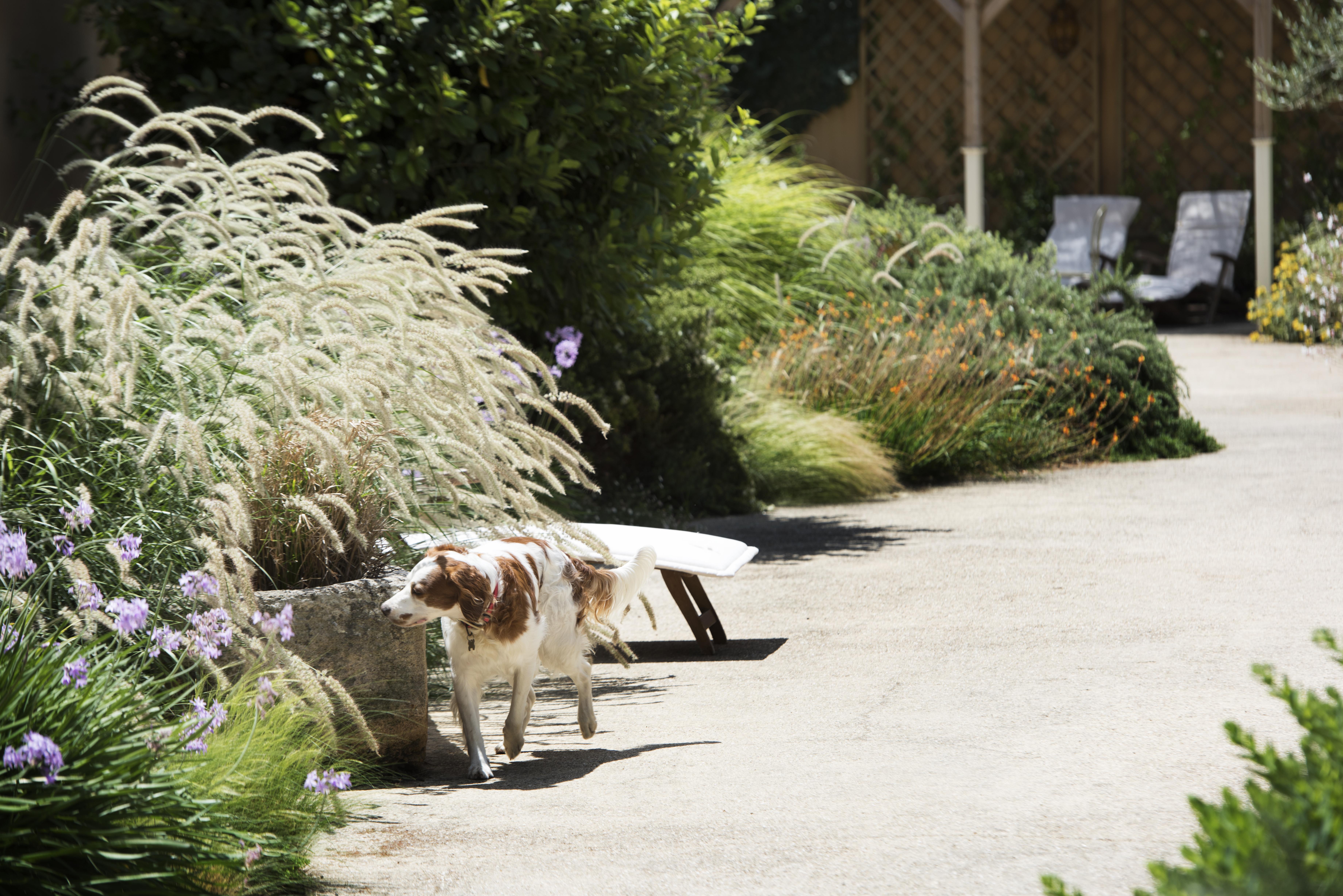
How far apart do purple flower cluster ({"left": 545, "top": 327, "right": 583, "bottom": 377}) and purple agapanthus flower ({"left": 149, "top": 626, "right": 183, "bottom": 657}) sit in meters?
2.71


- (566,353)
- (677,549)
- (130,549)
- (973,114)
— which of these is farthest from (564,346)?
(973,114)

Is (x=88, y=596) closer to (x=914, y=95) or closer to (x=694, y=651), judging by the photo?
(x=694, y=651)

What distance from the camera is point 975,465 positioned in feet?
27.0

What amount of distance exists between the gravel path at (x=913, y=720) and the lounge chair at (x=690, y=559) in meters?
0.13

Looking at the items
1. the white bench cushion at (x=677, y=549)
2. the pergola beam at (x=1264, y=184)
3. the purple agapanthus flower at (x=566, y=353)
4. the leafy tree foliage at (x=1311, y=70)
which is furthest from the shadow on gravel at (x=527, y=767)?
the pergola beam at (x=1264, y=184)

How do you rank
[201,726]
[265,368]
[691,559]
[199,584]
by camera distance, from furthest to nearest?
1. [691,559]
2. [265,368]
3. [199,584]
4. [201,726]

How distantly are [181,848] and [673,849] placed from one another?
949mm

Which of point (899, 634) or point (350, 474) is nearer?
point (350, 474)

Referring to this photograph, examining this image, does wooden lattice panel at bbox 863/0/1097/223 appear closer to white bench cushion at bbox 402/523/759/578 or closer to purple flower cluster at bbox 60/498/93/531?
white bench cushion at bbox 402/523/759/578

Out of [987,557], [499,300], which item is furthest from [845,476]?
[499,300]

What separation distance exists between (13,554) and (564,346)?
132 inches

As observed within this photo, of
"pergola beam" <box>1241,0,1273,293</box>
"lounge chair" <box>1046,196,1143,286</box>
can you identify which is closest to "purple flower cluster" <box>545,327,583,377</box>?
"pergola beam" <box>1241,0,1273,293</box>

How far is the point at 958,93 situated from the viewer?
17.4 meters

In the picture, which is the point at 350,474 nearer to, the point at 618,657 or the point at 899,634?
the point at 618,657
